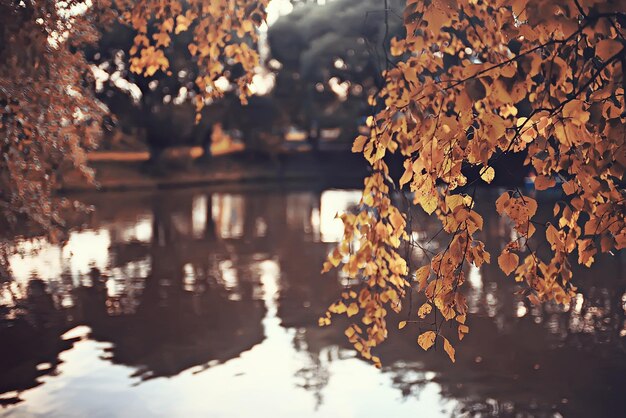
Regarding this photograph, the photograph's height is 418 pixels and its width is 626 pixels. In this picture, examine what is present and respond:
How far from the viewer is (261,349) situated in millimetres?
10586

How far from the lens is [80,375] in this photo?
30.7ft

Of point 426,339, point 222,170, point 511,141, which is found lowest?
point 426,339

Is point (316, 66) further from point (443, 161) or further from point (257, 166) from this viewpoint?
point (443, 161)

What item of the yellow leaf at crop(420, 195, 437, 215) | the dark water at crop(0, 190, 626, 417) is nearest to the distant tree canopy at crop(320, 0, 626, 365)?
the yellow leaf at crop(420, 195, 437, 215)

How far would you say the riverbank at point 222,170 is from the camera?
159 ft

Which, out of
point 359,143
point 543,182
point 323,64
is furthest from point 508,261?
point 323,64

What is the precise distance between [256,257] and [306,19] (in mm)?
39377

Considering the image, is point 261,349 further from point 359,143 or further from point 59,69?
point 359,143

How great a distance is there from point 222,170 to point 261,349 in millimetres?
45639

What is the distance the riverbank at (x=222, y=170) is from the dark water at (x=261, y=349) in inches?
1091

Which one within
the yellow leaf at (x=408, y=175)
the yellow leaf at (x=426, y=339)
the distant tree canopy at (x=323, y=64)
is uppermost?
the distant tree canopy at (x=323, y=64)

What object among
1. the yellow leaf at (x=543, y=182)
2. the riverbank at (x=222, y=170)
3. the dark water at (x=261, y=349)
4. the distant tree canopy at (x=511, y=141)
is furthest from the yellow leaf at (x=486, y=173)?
the riverbank at (x=222, y=170)

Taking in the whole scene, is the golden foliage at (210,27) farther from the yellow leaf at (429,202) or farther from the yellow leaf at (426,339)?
the yellow leaf at (426,339)

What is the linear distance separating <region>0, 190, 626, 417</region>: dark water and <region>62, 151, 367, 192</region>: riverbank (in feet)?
90.9
